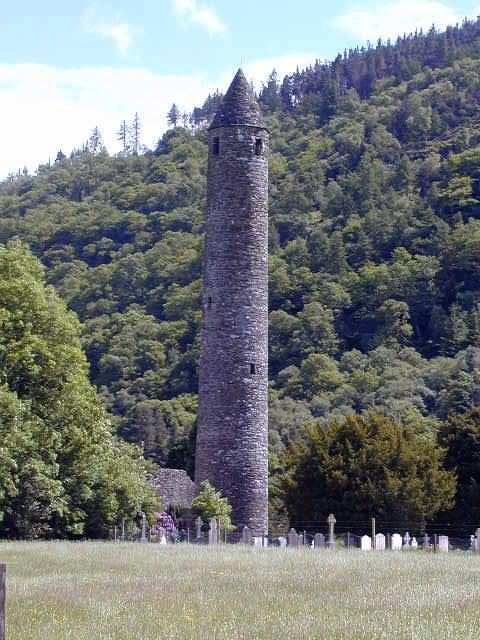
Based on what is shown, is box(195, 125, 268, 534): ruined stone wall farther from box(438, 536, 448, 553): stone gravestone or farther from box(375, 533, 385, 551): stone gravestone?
box(438, 536, 448, 553): stone gravestone

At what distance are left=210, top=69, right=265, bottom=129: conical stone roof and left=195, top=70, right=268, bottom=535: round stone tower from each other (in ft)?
0.76

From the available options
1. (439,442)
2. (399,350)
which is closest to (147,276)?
(399,350)

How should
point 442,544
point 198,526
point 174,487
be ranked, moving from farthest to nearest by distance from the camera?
point 174,487
point 198,526
point 442,544

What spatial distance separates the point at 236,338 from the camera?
4416 centimetres

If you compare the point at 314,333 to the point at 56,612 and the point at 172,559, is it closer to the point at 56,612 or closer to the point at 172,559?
the point at 172,559

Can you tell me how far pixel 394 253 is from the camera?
11569cm

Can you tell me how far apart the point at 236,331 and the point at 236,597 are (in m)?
25.9

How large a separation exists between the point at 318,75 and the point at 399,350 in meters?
88.2

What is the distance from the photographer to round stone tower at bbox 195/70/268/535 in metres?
43.9

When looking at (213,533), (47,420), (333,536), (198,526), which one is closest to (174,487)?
(198,526)

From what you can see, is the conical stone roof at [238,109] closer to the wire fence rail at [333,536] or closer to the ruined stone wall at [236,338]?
the ruined stone wall at [236,338]

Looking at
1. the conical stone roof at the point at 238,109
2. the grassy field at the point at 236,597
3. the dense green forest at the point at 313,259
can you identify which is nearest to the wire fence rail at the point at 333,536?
the grassy field at the point at 236,597

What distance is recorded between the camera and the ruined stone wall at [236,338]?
43.9 m

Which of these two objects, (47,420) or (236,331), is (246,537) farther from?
(47,420)
